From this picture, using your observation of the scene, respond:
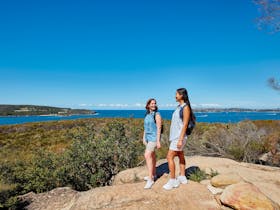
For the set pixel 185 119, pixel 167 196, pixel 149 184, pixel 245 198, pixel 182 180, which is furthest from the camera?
pixel 182 180

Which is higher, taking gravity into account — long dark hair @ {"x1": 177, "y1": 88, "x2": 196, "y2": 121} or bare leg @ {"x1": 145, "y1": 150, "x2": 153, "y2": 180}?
long dark hair @ {"x1": 177, "y1": 88, "x2": 196, "y2": 121}

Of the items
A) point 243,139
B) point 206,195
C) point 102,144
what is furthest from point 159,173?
point 243,139

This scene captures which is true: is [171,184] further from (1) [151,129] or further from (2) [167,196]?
(1) [151,129]

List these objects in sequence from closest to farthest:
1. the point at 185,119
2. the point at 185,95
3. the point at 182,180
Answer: the point at 185,119
the point at 185,95
the point at 182,180

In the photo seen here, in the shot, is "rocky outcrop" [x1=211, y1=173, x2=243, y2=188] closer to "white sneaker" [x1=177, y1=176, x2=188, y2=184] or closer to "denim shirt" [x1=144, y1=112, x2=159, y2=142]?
"white sneaker" [x1=177, y1=176, x2=188, y2=184]

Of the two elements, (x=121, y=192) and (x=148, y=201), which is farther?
(x=121, y=192)

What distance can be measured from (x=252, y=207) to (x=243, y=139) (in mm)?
7434

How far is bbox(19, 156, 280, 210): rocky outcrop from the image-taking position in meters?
4.90

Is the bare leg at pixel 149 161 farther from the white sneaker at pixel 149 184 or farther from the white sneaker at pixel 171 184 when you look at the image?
the white sneaker at pixel 171 184

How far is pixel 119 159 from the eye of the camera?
9258 millimetres

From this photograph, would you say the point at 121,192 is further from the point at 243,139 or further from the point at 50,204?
the point at 243,139

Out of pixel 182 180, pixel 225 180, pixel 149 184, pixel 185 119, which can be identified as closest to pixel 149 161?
pixel 149 184

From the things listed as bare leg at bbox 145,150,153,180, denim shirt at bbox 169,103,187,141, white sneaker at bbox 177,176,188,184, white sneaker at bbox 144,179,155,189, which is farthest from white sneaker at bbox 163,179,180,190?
denim shirt at bbox 169,103,187,141

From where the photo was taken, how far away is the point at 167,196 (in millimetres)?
5289
